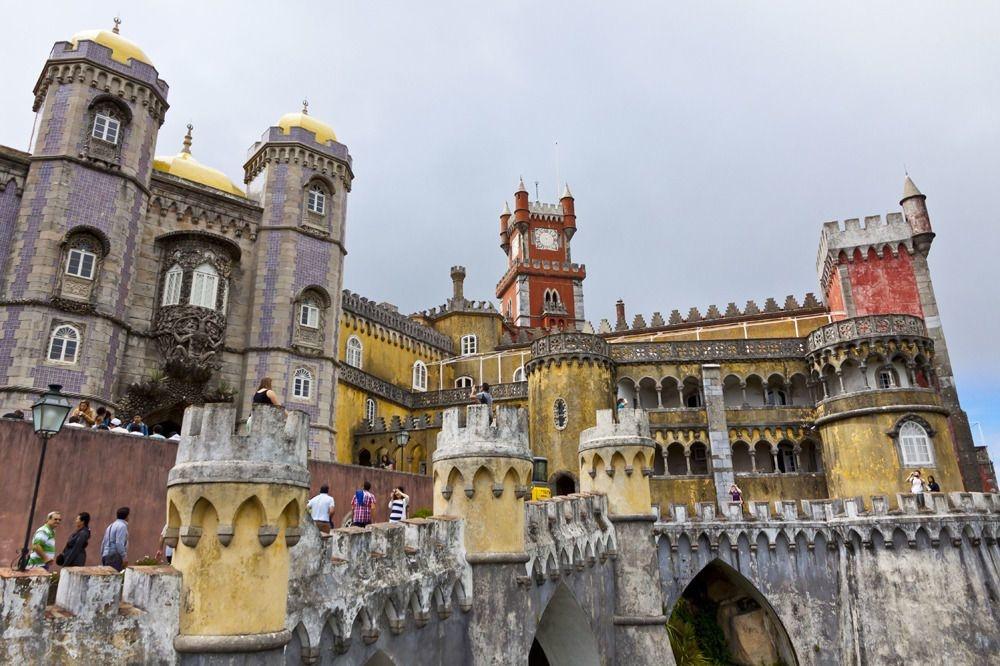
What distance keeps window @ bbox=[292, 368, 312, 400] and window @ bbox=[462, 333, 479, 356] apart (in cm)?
2155

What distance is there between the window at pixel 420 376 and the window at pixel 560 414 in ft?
46.8

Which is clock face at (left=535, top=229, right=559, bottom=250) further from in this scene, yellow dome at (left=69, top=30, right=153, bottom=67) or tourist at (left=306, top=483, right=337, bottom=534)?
tourist at (left=306, top=483, right=337, bottom=534)

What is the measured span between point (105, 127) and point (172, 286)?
616cm

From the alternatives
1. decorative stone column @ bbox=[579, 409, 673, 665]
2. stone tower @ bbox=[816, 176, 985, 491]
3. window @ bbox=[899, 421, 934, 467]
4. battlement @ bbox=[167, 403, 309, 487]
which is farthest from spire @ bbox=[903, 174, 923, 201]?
battlement @ bbox=[167, 403, 309, 487]

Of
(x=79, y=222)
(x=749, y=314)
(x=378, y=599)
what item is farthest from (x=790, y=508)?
(x=79, y=222)

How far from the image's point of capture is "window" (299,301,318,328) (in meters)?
28.2

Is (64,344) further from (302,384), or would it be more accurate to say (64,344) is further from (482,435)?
(482,435)

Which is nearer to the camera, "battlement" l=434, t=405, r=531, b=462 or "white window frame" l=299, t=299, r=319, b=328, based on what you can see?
"battlement" l=434, t=405, r=531, b=462

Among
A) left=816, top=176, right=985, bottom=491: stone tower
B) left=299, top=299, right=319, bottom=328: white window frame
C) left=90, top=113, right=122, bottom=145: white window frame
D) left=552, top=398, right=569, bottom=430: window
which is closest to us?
left=90, top=113, right=122, bottom=145: white window frame

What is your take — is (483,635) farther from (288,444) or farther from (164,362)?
(164,362)

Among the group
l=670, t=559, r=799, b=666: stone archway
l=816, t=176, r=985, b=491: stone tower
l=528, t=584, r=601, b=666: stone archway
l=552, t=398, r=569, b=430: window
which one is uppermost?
l=816, t=176, r=985, b=491: stone tower

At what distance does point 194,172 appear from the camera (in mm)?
29375

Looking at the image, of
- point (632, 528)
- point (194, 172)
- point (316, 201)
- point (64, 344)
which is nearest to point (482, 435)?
point (632, 528)

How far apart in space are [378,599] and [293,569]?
1.54 m
